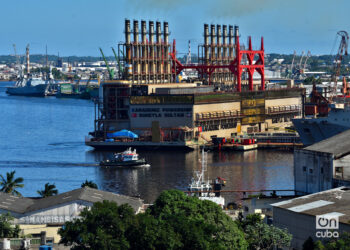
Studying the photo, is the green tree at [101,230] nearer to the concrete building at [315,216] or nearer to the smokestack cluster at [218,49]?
the concrete building at [315,216]

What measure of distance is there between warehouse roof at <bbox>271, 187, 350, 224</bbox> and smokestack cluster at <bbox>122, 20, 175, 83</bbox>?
7553cm

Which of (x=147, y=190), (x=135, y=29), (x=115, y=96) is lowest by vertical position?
(x=147, y=190)

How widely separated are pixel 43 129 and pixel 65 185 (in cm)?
6420

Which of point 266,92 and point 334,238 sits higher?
point 266,92

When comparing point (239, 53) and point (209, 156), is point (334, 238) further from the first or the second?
point (239, 53)

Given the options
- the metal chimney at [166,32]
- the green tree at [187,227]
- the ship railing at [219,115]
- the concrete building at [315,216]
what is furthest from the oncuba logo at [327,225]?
the metal chimney at [166,32]

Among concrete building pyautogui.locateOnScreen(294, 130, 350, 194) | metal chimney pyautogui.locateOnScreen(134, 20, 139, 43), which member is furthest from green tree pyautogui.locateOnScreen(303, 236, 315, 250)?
metal chimney pyautogui.locateOnScreen(134, 20, 139, 43)

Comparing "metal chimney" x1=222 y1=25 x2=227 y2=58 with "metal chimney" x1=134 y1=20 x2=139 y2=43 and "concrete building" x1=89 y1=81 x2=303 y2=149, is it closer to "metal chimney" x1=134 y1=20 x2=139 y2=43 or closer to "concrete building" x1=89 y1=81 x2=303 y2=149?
"concrete building" x1=89 y1=81 x2=303 y2=149

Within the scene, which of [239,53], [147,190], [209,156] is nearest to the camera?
[147,190]

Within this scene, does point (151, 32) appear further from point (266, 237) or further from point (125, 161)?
point (266, 237)

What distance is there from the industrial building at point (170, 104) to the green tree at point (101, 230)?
224 ft

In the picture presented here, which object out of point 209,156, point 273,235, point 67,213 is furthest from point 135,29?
point 273,235

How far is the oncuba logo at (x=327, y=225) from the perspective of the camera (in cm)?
4281

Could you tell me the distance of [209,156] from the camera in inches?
4055
